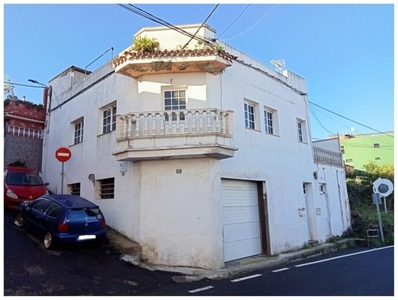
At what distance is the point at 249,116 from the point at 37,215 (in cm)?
787

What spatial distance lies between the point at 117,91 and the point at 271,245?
770 centimetres

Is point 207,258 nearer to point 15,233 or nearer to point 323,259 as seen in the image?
point 323,259

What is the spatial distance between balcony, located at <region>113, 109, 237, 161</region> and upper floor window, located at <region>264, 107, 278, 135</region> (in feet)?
11.6

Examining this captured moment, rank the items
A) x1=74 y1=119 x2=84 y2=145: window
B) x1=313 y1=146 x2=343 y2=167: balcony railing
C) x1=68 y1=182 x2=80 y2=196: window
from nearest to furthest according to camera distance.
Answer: x1=68 y1=182 x2=80 y2=196: window < x1=74 y1=119 x2=84 y2=145: window < x1=313 y1=146 x2=343 y2=167: balcony railing

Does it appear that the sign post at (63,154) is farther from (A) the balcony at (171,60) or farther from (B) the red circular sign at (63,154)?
(A) the balcony at (171,60)

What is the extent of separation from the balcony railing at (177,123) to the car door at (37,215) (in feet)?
10.4

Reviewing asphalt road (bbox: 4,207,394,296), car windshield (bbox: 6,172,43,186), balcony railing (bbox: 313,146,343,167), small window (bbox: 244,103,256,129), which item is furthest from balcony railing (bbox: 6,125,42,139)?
balcony railing (bbox: 313,146,343,167)

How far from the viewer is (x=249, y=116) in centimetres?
1180

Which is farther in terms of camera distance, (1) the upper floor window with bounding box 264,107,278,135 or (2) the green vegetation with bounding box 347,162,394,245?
(2) the green vegetation with bounding box 347,162,394,245

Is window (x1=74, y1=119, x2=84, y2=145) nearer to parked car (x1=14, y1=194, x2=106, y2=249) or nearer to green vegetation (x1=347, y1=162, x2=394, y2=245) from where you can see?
parked car (x1=14, y1=194, x2=106, y2=249)

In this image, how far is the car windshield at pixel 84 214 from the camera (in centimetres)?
871

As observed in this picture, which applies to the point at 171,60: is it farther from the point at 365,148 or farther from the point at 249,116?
the point at 365,148

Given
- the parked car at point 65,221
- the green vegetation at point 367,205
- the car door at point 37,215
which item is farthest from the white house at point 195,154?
the green vegetation at point 367,205

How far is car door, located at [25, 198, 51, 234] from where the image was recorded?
924 cm
